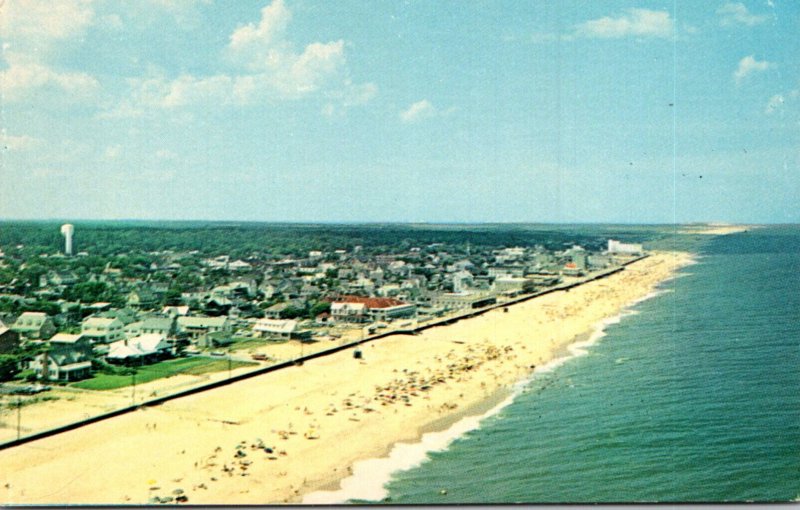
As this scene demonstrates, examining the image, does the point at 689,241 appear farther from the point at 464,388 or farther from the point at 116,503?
the point at 116,503

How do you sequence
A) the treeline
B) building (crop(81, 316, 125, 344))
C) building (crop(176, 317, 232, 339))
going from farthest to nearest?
the treeline
building (crop(176, 317, 232, 339))
building (crop(81, 316, 125, 344))

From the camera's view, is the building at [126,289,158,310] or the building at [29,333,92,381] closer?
the building at [29,333,92,381]

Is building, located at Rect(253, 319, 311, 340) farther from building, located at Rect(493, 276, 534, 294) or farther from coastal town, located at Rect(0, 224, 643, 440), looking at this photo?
building, located at Rect(493, 276, 534, 294)

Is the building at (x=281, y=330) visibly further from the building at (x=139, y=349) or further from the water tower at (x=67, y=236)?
the water tower at (x=67, y=236)

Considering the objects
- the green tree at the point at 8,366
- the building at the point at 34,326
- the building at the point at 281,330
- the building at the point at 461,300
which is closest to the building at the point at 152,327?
the building at the point at 34,326

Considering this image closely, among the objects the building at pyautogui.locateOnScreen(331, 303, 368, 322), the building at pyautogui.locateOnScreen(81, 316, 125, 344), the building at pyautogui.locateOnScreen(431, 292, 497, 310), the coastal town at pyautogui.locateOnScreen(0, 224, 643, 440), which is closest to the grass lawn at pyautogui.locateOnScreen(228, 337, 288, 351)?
the coastal town at pyautogui.locateOnScreen(0, 224, 643, 440)

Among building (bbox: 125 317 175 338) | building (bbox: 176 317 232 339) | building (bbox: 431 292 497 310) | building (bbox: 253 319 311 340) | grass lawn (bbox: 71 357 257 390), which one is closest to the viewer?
grass lawn (bbox: 71 357 257 390)

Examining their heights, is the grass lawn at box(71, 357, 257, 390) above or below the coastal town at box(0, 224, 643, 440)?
below
